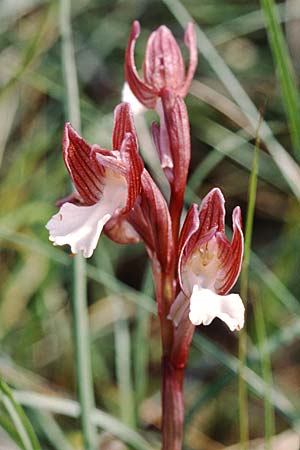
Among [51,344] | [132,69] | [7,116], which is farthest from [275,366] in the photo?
[132,69]

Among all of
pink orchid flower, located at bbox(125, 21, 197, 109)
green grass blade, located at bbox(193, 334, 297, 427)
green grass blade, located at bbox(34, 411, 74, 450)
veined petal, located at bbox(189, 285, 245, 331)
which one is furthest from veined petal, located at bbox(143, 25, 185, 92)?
green grass blade, located at bbox(34, 411, 74, 450)

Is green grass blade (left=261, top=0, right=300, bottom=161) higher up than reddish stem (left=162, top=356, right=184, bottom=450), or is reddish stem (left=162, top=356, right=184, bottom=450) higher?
green grass blade (left=261, top=0, right=300, bottom=161)

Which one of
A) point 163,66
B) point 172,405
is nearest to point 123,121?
point 163,66

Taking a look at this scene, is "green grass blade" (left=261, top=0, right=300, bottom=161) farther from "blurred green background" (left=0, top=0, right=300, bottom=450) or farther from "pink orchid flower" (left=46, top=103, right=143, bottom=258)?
"pink orchid flower" (left=46, top=103, right=143, bottom=258)

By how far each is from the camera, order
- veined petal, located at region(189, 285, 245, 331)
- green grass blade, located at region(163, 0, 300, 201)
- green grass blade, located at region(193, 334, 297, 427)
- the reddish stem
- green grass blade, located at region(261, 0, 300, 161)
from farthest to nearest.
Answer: green grass blade, located at region(163, 0, 300, 201), green grass blade, located at region(193, 334, 297, 427), green grass blade, located at region(261, 0, 300, 161), the reddish stem, veined petal, located at region(189, 285, 245, 331)

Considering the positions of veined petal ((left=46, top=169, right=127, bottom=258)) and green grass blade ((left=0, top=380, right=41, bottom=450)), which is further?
green grass blade ((left=0, top=380, right=41, bottom=450))

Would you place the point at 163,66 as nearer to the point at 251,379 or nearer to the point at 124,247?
the point at 251,379
